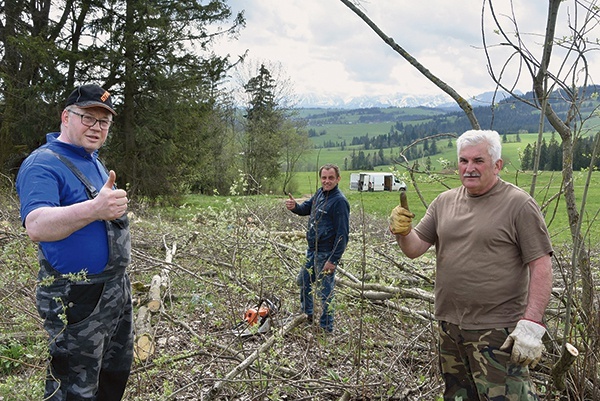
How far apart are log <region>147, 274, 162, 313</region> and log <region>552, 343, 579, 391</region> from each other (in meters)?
3.80

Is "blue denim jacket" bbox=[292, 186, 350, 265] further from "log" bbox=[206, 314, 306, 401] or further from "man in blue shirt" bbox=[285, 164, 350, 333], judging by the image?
"log" bbox=[206, 314, 306, 401]

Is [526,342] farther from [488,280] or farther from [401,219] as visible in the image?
[401,219]

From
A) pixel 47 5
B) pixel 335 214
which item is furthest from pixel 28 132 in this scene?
pixel 335 214

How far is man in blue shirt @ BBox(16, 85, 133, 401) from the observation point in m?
2.36

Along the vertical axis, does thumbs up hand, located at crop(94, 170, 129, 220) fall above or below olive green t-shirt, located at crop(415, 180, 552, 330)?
above

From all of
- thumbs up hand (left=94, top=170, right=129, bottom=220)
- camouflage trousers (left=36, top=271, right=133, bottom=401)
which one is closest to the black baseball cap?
thumbs up hand (left=94, top=170, right=129, bottom=220)

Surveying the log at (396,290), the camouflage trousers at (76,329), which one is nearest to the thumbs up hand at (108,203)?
the camouflage trousers at (76,329)

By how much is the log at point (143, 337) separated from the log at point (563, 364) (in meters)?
3.12

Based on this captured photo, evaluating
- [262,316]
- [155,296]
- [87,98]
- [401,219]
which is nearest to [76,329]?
[87,98]

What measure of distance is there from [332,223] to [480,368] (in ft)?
9.02

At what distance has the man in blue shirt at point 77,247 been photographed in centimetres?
236

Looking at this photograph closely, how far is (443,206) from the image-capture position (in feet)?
9.57

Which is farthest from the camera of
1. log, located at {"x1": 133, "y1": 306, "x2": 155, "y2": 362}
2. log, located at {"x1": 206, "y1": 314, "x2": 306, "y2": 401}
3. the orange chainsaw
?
the orange chainsaw

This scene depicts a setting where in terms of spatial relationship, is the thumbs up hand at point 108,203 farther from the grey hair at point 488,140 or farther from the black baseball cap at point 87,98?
the grey hair at point 488,140
